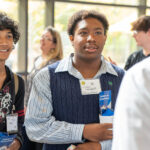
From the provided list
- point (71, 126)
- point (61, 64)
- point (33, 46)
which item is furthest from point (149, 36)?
point (33, 46)

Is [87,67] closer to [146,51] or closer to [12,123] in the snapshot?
[12,123]

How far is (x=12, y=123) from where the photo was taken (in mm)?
1588

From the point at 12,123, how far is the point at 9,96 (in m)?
0.18

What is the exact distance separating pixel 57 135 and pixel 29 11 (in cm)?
372

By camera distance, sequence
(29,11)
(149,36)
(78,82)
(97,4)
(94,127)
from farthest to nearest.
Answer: (97,4)
(29,11)
(149,36)
(78,82)
(94,127)

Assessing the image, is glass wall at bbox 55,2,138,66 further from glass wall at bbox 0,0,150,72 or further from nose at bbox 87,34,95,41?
nose at bbox 87,34,95,41

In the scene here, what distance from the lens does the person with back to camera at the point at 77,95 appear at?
1469 mm

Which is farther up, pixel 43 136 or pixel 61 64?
pixel 61 64

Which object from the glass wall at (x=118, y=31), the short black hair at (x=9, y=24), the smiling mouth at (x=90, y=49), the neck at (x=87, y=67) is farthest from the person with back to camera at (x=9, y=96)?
the glass wall at (x=118, y=31)

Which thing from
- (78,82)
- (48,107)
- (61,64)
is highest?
(61,64)

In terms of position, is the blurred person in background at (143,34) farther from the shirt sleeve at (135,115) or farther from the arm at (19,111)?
the shirt sleeve at (135,115)

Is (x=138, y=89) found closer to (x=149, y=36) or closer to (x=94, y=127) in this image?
(x=94, y=127)

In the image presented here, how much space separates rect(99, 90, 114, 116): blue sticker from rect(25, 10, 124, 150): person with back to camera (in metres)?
0.03

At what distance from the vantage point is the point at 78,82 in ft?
5.16
